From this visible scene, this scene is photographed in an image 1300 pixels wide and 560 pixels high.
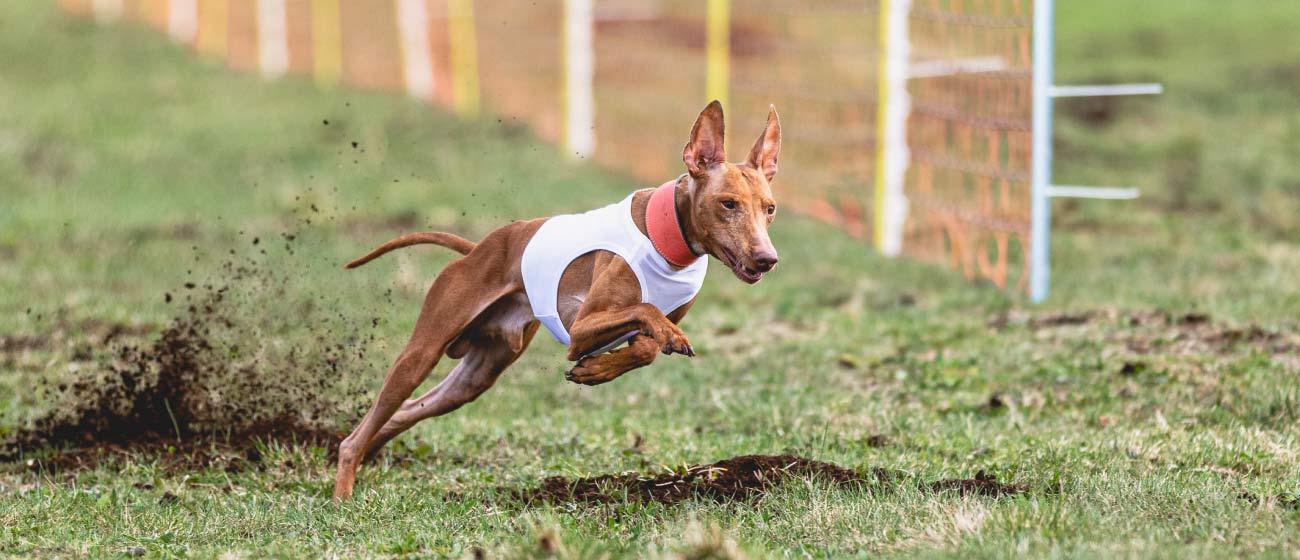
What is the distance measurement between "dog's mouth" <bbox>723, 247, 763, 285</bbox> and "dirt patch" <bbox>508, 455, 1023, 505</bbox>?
0.84 m

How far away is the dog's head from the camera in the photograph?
502 cm

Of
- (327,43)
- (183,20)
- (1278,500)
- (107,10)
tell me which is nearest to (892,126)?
(1278,500)

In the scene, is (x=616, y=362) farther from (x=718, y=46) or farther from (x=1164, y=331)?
(x=718, y=46)

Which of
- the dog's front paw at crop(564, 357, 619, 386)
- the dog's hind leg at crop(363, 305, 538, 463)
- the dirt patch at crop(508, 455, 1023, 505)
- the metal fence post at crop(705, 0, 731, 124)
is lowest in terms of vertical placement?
the dirt patch at crop(508, 455, 1023, 505)

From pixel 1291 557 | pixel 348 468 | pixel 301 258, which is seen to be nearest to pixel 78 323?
pixel 301 258

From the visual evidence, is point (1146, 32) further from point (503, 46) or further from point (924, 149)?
point (924, 149)

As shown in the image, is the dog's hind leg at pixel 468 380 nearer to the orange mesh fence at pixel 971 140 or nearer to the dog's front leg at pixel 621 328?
the dog's front leg at pixel 621 328

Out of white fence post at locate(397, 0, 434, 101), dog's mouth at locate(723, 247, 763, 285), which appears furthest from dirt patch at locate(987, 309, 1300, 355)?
white fence post at locate(397, 0, 434, 101)

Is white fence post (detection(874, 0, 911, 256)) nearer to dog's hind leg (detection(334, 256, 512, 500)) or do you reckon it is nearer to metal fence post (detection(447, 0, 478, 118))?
dog's hind leg (detection(334, 256, 512, 500))

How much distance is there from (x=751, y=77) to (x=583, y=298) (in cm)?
1100

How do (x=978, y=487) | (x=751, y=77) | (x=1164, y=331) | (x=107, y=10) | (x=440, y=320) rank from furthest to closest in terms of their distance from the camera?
1. (x=107, y=10)
2. (x=751, y=77)
3. (x=1164, y=331)
4. (x=440, y=320)
5. (x=978, y=487)

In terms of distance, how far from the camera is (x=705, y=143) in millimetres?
5242

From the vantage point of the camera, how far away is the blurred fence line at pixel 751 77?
35.5 feet

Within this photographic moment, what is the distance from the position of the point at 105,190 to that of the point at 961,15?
787 cm
